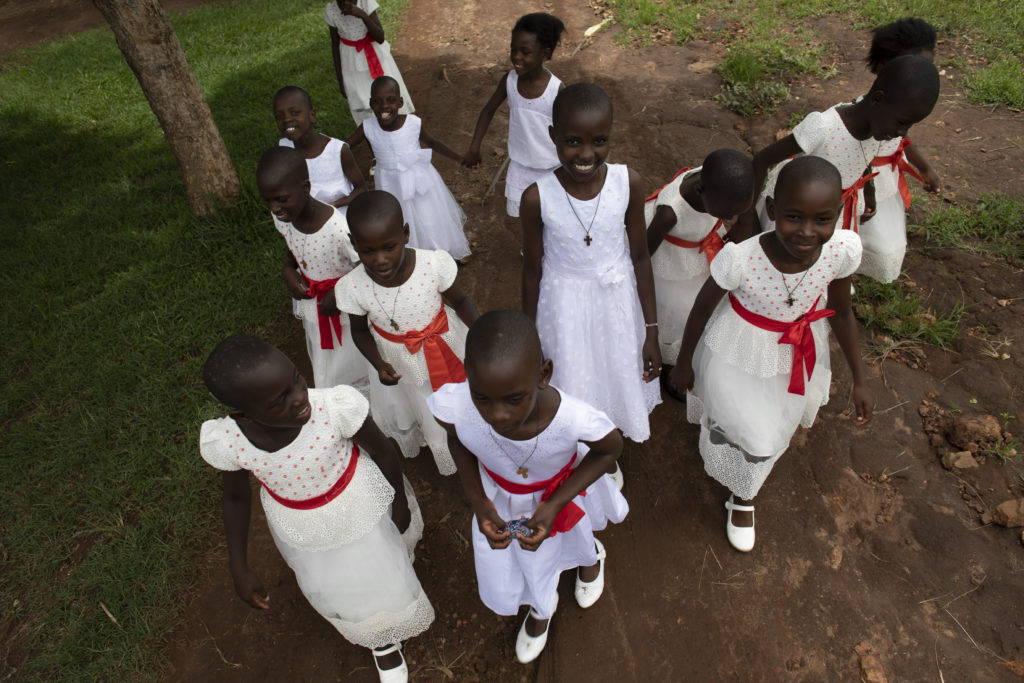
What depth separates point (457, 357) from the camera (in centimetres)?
300

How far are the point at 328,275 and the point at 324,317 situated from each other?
212mm

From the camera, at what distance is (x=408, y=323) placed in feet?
9.30

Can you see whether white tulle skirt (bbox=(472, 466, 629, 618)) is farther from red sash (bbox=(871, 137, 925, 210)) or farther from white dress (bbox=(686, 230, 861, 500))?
red sash (bbox=(871, 137, 925, 210))

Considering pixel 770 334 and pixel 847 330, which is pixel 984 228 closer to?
pixel 847 330

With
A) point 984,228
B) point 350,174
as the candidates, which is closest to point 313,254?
point 350,174

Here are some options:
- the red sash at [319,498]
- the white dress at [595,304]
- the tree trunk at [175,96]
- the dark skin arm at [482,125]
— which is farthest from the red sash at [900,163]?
the tree trunk at [175,96]

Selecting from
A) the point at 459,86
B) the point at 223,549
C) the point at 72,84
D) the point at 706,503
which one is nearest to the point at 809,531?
the point at 706,503

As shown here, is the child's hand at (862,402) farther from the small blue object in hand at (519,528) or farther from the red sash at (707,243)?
the small blue object in hand at (519,528)

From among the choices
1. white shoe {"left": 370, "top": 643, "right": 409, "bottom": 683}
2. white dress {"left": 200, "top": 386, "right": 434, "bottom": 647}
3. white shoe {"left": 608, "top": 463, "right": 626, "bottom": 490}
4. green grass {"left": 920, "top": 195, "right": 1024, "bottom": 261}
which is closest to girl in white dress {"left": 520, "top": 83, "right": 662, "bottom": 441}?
white shoe {"left": 608, "top": 463, "right": 626, "bottom": 490}

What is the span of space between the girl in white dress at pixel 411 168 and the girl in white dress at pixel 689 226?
159 cm

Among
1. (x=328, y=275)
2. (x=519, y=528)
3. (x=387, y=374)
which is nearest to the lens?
(x=519, y=528)

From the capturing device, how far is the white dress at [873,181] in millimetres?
3121

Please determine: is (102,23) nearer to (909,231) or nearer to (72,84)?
(72,84)

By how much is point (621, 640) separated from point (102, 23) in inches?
500
